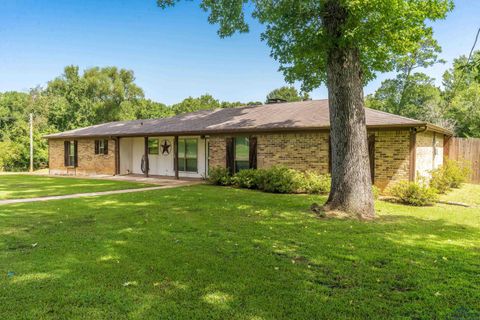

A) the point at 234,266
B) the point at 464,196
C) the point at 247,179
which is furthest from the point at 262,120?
the point at 234,266

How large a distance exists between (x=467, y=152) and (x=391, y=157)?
7819 mm

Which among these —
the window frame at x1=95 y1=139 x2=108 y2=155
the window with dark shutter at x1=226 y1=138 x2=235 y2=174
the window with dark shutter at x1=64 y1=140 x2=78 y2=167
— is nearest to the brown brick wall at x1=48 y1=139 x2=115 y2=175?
the window frame at x1=95 y1=139 x2=108 y2=155

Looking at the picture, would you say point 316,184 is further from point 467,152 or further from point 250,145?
point 467,152

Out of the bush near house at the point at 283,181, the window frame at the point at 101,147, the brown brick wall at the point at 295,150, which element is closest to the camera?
the bush near house at the point at 283,181

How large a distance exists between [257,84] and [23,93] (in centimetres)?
3623

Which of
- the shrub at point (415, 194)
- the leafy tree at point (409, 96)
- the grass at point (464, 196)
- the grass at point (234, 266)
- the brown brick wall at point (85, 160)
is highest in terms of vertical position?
the leafy tree at point (409, 96)

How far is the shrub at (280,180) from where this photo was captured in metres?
12.3

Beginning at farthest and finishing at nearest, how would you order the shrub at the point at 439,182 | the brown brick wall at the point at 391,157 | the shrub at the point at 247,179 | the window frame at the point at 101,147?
the window frame at the point at 101,147
the shrub at the point at 247,179
the shrub at the point at 439,182
the brown brick wall at the point at 391,157

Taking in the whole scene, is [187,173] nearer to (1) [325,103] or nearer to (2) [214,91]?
(1) [325,103]

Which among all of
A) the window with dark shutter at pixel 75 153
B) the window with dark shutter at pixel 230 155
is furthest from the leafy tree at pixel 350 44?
the window with dark shutter at pixel 75 153

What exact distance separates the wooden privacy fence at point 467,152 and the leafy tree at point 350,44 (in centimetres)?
1066

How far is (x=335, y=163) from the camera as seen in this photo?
8352 mm

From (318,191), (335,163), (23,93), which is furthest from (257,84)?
(23,93)

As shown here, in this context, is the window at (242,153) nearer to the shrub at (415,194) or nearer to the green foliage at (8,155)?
the shrub at (415,194)
